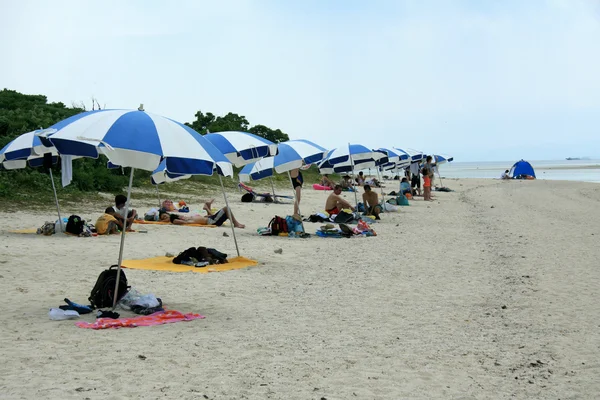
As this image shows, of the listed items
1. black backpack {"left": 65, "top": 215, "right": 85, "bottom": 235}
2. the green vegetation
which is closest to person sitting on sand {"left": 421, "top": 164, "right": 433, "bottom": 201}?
the green vegetation

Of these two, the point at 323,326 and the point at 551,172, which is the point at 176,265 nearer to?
the point at 323,326

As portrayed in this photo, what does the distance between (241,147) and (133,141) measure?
6707 mm

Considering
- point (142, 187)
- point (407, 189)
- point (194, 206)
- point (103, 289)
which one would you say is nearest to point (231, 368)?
point (103, 289)

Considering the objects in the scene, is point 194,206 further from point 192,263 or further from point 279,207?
point 192,263

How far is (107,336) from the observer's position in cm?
605

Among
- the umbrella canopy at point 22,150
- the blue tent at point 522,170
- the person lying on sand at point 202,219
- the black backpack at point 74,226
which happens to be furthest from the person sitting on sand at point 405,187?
the blue tent at point 522,170

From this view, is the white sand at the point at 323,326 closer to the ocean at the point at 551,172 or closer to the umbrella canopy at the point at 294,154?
the umbrella canopy at the point at 294,154

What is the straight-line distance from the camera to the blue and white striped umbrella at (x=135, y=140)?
263 inches

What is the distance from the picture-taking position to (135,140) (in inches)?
266

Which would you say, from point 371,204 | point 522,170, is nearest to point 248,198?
point 371,204

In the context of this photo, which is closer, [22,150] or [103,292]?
[103,292]

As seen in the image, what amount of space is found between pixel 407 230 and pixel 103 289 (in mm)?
9837

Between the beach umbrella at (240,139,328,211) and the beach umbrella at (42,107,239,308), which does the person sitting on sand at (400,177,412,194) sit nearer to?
the beach umbrella at (240,139,328,211)

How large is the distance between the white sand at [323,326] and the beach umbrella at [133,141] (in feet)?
4.77
